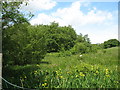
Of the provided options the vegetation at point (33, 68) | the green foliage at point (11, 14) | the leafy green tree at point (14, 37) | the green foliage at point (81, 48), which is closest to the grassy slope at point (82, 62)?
the vegetation at point (33, 68)

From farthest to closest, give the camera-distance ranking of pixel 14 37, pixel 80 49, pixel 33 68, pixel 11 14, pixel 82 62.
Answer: pixel 80 49 < pixel 82 62 < pixel 33 68 < pixel 14 37 < pixel 11 14

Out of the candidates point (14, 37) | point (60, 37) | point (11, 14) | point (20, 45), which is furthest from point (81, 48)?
point (11, 14)

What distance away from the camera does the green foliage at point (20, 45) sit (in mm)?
5176

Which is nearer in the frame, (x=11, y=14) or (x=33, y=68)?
(x=11, y=14)

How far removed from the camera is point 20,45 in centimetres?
608

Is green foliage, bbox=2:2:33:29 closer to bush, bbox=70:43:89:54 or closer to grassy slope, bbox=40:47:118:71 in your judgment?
grassy slope, bbox=40:47:118:71

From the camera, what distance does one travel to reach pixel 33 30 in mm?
8180

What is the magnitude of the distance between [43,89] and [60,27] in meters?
15.8

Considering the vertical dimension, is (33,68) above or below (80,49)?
below

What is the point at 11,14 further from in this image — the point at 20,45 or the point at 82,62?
the point at 82,62

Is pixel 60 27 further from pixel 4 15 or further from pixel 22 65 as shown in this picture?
pixel 4 15

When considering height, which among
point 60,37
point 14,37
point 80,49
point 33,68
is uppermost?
point 60,37

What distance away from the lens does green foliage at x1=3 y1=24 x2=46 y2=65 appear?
518 centimetres

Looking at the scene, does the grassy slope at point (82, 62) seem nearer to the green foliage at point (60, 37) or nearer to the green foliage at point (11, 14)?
the green foliage at point (11, 14)
